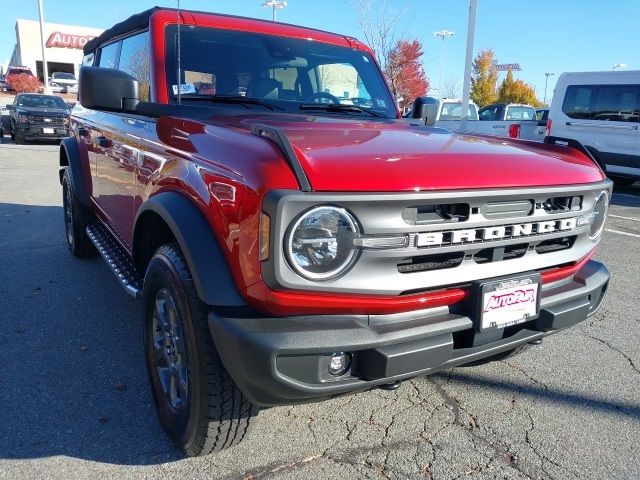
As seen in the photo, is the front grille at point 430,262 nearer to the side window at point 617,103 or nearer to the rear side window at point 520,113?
the side window at point 617,103

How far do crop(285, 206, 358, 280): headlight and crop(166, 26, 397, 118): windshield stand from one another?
5.05 ft

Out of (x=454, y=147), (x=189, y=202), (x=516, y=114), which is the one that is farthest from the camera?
(x=516, y=114)

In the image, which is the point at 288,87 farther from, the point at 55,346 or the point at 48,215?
the point at 48,215

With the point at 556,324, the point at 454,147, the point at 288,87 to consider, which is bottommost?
the point at 556,324

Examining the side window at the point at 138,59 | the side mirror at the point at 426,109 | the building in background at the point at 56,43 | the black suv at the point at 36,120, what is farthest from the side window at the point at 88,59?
the building in background at the point at 56,43

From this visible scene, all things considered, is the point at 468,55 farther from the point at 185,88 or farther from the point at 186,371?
the point at 186,371

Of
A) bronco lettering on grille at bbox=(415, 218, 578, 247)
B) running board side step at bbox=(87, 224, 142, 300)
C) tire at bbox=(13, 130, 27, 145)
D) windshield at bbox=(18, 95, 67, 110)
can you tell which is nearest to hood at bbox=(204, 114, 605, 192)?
bronco lettering on grille at bbox=(415, 218, 578, 247)

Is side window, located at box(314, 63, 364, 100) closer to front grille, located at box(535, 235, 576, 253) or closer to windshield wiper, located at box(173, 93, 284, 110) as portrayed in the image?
windshield wiper, located at box(173, 93, 284, 110)

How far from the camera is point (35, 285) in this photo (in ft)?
14.7

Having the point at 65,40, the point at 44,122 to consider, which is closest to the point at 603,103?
the point at 44,122

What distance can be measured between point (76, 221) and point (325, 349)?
3874 millimetres

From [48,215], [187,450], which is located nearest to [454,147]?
[187,450]

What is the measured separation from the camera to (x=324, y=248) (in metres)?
1.84

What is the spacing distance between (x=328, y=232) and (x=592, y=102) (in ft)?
34.2
